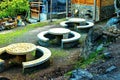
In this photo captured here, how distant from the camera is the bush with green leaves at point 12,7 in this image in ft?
75.5

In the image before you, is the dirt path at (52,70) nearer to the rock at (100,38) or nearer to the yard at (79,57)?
the yard at (79,57)

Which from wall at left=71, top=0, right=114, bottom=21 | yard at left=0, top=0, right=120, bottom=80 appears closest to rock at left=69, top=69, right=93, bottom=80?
yard at left=0, top=0, right=120, bottom=80

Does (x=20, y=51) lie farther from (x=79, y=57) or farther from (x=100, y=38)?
(x=100, y=38)

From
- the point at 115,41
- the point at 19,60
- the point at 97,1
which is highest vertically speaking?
the point at 97,1

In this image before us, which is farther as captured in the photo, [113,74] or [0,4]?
[0,4]

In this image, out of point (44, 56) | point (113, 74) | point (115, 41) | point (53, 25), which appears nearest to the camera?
point (113, 74)

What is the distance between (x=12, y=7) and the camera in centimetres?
2331

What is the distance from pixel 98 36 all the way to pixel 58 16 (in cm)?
1102

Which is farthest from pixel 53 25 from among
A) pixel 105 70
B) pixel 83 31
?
pixel 105 70

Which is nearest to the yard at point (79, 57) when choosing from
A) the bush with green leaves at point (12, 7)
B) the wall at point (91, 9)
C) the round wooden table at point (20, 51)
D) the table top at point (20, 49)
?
the round wooden table at point (20, 51)

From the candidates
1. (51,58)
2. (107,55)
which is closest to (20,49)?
(51,58)

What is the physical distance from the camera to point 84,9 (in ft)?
67.9

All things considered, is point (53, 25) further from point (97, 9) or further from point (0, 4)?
point (0, 4)

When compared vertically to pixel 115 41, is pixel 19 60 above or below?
below
